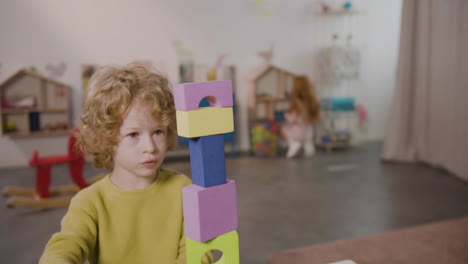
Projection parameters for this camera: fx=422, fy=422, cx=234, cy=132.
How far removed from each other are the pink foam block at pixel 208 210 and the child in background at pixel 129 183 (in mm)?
223

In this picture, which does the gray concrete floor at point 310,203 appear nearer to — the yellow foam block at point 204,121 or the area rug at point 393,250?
the area rug at point 393,250

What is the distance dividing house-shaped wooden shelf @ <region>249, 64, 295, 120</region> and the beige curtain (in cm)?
115

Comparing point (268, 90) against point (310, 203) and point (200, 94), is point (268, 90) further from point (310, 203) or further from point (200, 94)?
point (200, 94)

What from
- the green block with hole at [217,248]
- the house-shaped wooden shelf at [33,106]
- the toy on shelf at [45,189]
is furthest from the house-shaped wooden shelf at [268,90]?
the green block with hole at [217,248]

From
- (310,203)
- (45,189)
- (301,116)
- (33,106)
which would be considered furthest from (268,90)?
(45,189)

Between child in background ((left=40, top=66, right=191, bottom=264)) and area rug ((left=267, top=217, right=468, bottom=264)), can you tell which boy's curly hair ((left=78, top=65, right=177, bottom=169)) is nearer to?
child in background ((left=40, top=66, right=191, bottom=264))

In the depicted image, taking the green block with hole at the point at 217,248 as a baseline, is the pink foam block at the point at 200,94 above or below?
above

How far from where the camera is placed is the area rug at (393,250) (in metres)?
1.10

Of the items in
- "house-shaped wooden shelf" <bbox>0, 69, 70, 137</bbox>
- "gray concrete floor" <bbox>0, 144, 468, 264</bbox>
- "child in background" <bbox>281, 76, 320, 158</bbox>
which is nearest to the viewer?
"gray concrete floor" <bbox>0, 144, 468, 264</bbox>

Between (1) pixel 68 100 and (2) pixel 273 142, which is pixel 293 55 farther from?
(1) pixel 68 100

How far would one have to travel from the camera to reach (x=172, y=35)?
420cm

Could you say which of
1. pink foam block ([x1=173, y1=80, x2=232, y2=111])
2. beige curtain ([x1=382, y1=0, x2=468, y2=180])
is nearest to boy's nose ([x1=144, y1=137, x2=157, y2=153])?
pink foam block ([x1=173, y1=80, x2=232, y2=111])

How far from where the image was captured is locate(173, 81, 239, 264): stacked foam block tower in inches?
29.0

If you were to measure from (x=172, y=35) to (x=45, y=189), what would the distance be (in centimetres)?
201
